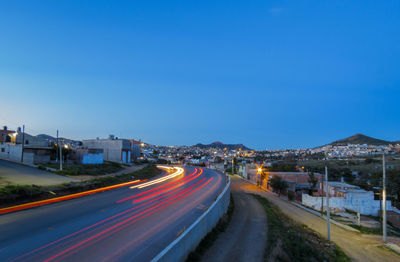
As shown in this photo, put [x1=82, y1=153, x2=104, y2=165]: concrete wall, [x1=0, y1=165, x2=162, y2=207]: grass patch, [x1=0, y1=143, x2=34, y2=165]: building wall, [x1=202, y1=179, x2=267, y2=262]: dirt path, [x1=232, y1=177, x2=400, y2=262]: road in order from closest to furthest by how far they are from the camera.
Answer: [x1=202, y1=179, x2=267, y2=262]: dirt path < [x1=0, y1=165, x2=162, y2=207]: grass patch < [x1=232, y1=177, x2=400, y2=262]: road < [x1=0, y1=143, x2=34, y2=165]: building wall < [x1=82, y1=153, x2=104, y2=165]: concrete wall

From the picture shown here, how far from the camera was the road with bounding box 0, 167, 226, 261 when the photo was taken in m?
9.59

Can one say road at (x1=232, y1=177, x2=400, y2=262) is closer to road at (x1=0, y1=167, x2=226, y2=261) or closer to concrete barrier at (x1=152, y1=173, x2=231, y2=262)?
concrete barrier at (x1=152, y1=173, x2=231, y2=262)

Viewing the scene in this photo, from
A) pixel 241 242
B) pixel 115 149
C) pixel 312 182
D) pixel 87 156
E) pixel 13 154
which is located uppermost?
pixel 115 149

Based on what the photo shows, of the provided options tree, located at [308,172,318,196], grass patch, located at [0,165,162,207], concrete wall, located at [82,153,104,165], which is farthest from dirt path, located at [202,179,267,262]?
concrete wall, located at [82,153,104,165]

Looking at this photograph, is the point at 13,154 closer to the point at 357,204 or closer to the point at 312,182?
the point at 312,182

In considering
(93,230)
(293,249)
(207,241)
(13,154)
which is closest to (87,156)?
(13,154)

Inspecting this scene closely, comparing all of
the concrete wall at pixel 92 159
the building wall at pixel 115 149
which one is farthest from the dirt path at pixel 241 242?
the building wall at pixel 115 149

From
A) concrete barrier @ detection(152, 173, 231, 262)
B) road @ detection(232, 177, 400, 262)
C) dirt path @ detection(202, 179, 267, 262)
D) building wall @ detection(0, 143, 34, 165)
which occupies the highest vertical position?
building wall @ detection(0, 143, 34, 165)

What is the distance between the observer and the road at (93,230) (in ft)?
31.5

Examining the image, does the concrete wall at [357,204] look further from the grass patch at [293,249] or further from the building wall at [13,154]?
the building wall at [13,154]

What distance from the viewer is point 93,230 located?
12445 millimetres

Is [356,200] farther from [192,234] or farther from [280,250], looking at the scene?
[192,234]

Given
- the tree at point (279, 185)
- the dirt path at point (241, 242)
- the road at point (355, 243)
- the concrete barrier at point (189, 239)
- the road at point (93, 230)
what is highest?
the concrete barrier at point (189, 239)

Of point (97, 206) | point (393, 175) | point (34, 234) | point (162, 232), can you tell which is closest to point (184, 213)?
point (162, 232)
